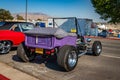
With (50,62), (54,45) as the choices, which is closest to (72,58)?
(54,45)

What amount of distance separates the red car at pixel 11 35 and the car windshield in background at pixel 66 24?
78.6 inches

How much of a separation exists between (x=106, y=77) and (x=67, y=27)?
2.78 metres

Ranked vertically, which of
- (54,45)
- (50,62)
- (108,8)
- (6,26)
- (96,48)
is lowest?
(50,62)

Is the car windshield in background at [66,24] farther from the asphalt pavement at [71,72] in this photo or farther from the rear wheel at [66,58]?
the rear wheel at [66,58]

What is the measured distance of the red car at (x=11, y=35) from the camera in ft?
26.6

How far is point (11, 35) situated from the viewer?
831 centimetres

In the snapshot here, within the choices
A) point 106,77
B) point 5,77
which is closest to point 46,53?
point 5,77

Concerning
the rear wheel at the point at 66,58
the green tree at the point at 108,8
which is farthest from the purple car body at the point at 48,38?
the green tree at the point at 108,8

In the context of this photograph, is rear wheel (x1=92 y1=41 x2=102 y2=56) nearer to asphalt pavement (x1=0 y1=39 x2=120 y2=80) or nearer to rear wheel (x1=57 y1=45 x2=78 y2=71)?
asphalt pavement (x1=0 y1=39 x2=120 y2=80)

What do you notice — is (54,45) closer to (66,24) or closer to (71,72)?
(71,72)

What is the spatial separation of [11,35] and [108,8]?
83.1 ft

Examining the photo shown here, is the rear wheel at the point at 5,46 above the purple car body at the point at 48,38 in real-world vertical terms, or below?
below

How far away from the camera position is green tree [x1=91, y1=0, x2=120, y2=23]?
100 ft

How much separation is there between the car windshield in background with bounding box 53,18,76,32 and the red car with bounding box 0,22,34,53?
2.00 m
